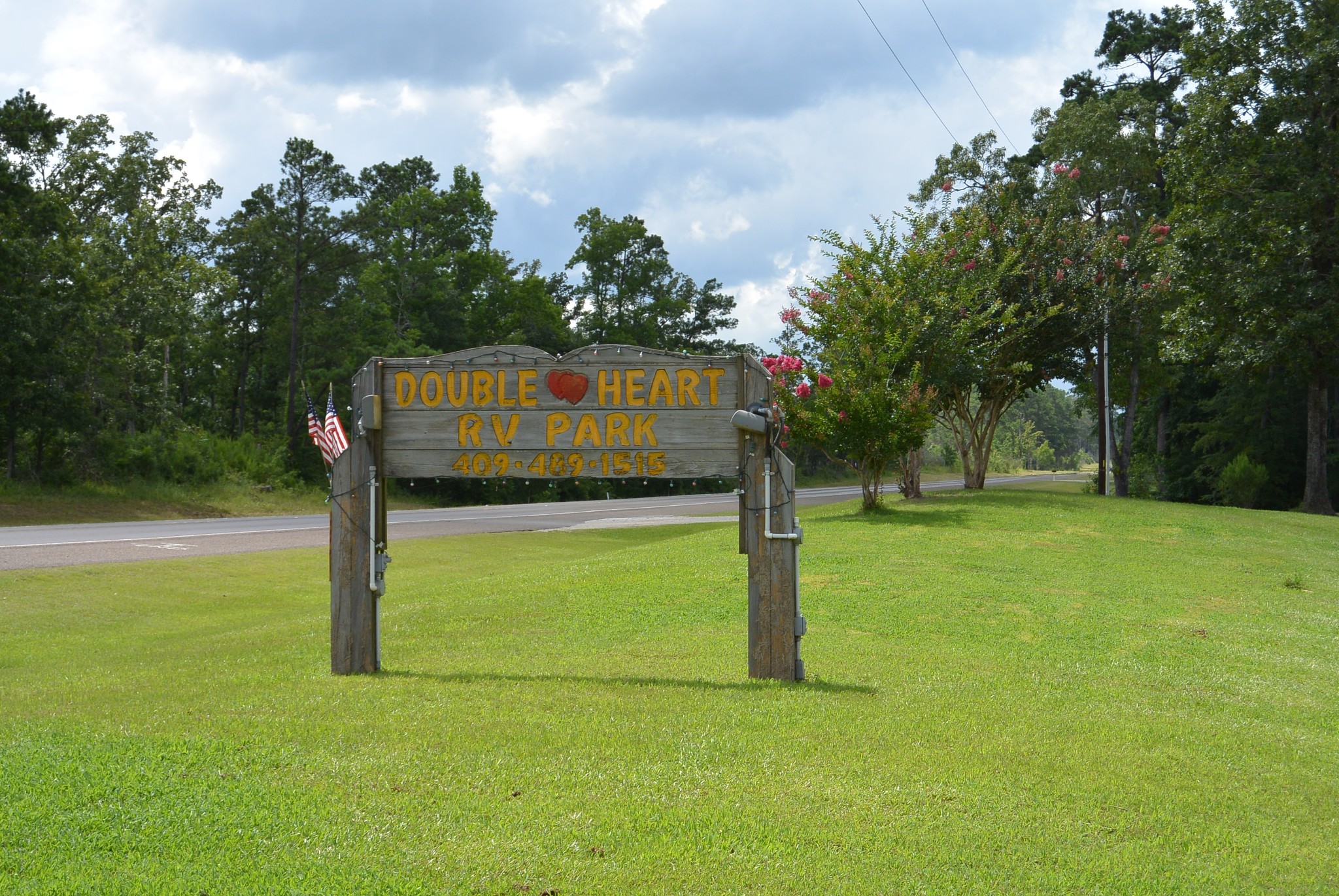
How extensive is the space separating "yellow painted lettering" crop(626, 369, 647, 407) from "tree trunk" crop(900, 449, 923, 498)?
1927 centimetres

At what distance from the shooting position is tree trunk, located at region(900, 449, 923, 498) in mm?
26545

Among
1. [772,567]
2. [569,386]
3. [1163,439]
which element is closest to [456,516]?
[569,386]

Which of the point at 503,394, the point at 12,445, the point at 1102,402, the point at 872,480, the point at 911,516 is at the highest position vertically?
the point at 1102,402

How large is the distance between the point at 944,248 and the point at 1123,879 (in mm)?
25039

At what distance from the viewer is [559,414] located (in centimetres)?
805

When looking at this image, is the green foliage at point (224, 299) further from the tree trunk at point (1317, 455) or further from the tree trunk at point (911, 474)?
the tree trunk at point (1317, 455)

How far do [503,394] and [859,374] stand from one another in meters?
15.1

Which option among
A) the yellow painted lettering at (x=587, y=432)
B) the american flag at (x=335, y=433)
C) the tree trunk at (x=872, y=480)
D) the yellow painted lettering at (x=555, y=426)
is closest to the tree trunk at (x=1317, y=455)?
the tree trunk at (x=872, y=480)

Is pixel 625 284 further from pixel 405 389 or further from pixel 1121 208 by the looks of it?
pixel 405 389

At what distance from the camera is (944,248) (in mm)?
27516

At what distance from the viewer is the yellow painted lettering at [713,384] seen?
7902 mm

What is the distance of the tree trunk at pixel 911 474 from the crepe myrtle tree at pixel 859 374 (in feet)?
7.67

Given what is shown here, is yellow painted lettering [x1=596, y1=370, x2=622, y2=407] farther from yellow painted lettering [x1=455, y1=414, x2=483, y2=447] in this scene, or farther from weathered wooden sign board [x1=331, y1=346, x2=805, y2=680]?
yellow painted lettering [x1=455, y1=414, x2=483, y2=447]

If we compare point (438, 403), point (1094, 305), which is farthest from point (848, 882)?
point (1094, 305)
